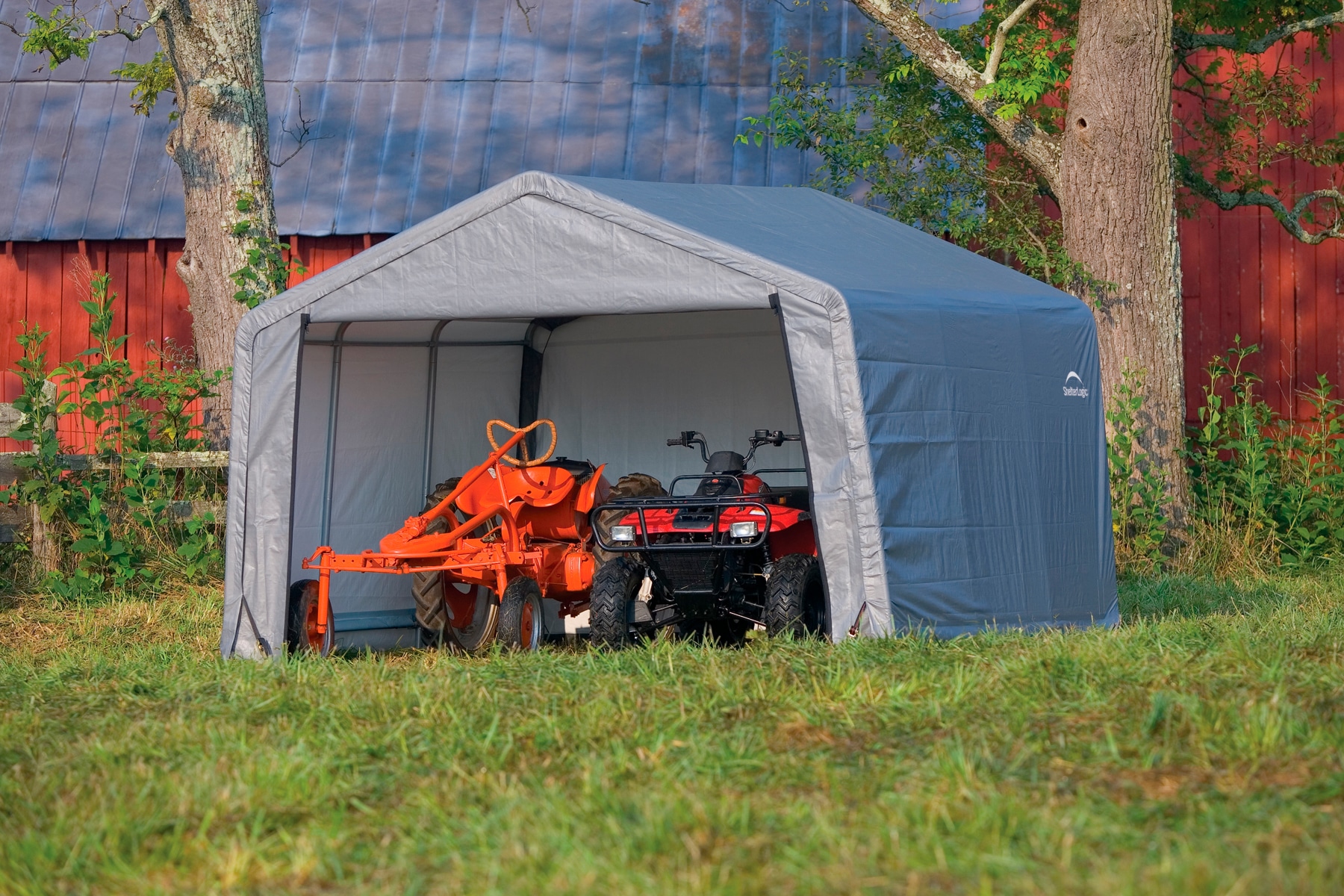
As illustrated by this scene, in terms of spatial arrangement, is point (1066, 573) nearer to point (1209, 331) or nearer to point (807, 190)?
point (807, 190)

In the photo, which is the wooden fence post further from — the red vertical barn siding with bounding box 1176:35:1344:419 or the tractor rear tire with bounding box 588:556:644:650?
the red vertical barn siding with bounding box 1176:35:1344:419

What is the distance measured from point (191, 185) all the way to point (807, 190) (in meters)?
4.37

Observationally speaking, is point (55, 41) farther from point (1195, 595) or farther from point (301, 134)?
point (1195, 595)

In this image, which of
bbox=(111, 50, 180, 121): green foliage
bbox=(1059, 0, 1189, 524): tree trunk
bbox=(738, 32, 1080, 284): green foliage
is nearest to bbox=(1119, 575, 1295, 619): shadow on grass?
bbox=(1059, 0, 1189, 524): tree trunk

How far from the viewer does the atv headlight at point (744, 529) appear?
6.86 m

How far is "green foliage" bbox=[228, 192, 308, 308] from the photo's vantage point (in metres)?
10.4

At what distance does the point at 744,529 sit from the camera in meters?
6.88

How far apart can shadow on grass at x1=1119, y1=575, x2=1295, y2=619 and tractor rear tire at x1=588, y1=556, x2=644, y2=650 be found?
2.73 m

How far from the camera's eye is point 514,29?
643 inches

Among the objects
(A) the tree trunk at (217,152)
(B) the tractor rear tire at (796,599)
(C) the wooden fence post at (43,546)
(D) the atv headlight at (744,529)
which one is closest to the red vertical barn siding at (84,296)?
(A) the tree trunk at (217,152)

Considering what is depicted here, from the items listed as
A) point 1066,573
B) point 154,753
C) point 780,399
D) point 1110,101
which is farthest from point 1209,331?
point 154,753

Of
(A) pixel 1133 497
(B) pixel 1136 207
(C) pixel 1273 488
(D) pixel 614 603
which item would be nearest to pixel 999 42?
(B) pixel 1136 207

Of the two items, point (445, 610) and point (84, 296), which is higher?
point (84, 296)

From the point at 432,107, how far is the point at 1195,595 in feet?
31.3
